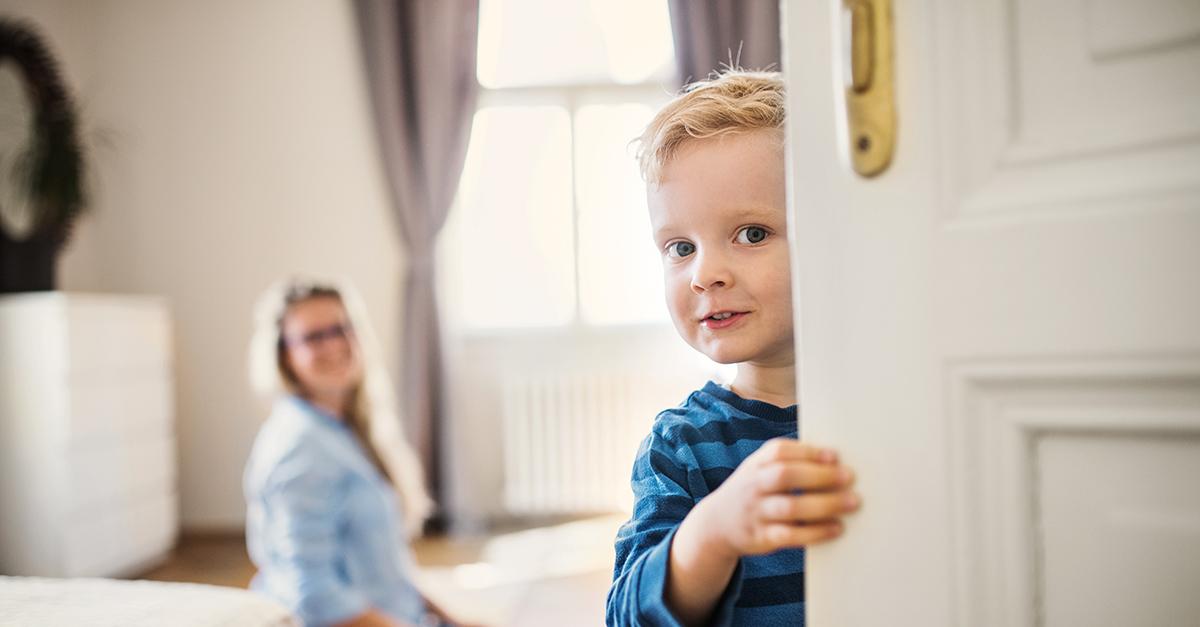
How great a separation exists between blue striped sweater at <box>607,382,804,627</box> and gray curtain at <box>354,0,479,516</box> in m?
3.27

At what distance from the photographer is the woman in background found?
174 centimetres

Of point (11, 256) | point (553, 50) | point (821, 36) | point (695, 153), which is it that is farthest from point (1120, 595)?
point (11, 256)

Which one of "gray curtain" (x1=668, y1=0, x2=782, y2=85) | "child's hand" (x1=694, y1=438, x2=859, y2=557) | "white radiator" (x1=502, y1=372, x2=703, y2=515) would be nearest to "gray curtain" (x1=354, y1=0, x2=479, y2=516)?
"white radiator" (x1=502, y1=372, x2=703, y2=515)

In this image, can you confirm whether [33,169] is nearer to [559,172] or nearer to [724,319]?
[559,172]

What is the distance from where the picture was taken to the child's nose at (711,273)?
0.70m

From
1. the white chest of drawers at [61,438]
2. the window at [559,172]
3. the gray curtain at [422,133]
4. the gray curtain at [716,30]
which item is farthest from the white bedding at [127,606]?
the gray curtain at [716,30]

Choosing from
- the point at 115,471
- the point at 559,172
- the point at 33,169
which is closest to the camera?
the point at 115,471

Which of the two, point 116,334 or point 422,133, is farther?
point 422,133

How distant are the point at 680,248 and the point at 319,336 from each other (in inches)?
63.7

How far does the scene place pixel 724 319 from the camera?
0.72 meters

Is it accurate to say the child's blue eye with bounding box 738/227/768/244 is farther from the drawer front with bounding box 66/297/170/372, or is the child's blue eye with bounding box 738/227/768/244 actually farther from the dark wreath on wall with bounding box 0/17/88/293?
the dark wreath on wall with bounding box 0/17/88/293

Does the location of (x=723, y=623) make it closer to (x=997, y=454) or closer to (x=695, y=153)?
(x=997, y=454)

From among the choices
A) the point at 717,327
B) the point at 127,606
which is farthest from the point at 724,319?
the point at 127,606

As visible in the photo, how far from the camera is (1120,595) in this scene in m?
0.44
